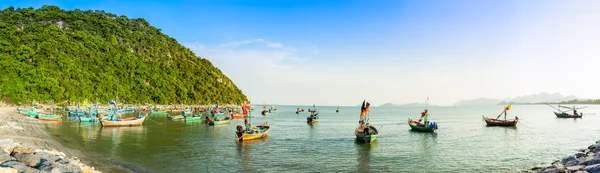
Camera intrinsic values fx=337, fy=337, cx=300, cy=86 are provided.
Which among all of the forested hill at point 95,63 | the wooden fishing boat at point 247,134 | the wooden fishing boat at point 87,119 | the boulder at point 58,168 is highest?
the forested hill at point 95,63

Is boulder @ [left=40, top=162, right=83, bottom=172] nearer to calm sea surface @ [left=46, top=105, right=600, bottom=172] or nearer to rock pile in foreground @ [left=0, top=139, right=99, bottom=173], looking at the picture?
rock pile in foreground @ [left=0, top=139, right=99, bottom=173]

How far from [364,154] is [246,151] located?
36.5ft

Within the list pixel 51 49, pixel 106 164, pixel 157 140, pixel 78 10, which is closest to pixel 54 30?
pixel 51 49

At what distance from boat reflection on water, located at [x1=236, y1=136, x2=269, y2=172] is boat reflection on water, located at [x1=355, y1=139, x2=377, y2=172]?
27.4 ft

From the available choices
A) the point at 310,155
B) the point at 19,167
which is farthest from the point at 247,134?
the point at 19,167

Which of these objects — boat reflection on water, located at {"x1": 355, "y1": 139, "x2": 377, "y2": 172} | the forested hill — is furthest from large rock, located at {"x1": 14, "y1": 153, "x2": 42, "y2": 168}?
the forested hill

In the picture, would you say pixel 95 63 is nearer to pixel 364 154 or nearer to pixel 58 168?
pixel 364 154

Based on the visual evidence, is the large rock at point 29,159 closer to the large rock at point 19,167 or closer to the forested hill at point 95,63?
the large rock at point 19,167

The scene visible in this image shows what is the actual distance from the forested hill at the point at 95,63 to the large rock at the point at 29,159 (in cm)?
8182

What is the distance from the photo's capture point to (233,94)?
172625mm

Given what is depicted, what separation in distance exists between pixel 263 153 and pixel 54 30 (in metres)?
131

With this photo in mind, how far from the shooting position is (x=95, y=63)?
389 feet

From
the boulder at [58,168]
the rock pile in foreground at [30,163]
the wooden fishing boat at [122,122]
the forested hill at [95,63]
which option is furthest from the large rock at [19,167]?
the forested hill at [95,63]

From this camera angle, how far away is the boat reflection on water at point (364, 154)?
Answer: 84.3 ft
